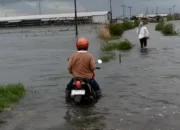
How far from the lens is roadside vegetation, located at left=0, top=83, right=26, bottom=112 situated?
33.5ft

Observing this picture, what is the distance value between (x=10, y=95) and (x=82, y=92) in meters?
2.62

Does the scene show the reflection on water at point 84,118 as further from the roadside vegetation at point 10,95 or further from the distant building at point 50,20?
the distant building at point 50,20

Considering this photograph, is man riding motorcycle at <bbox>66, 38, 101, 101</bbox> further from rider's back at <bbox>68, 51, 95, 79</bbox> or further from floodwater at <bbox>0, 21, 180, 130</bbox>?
floodwater at <bbox>0, 21, 180, 130</bbox>

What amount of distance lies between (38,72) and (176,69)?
574cm

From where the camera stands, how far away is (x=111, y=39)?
37531mm

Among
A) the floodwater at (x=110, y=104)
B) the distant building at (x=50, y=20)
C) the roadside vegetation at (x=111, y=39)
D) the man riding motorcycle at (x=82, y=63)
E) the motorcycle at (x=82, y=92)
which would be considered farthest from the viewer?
the distant building at (x=50, y=20)

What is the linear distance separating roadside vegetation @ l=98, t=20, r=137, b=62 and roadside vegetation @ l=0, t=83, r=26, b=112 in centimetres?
865

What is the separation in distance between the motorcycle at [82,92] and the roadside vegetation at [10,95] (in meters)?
1.66

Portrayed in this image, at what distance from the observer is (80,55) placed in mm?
9992

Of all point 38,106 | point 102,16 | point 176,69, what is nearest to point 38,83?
point 38,106

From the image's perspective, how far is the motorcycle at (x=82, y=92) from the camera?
9.60 metres

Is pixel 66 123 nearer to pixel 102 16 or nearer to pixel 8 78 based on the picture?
pixel 8 78

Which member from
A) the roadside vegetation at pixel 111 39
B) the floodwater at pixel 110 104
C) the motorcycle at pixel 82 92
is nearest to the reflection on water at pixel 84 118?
the floodwater at pixel 110 104

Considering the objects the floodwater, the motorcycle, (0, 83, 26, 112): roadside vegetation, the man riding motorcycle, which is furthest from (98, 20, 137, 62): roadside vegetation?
the man riding motorcycle
